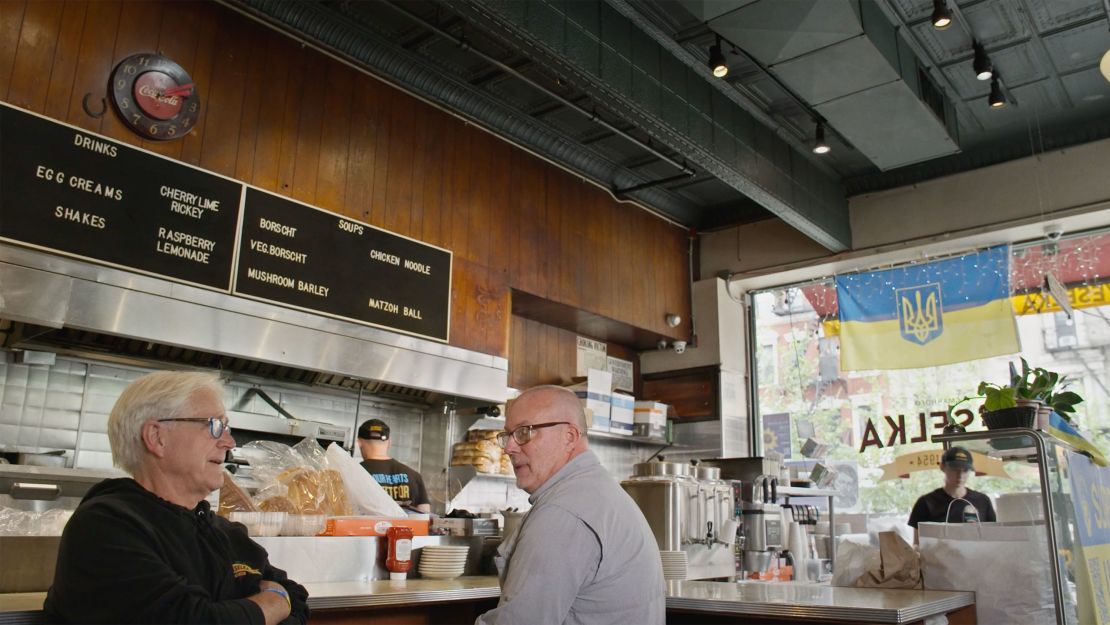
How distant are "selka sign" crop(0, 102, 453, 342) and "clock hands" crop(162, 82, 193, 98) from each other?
0.34 meters

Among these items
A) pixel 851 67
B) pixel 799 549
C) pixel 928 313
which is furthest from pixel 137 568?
pixel 928 313

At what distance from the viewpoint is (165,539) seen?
1.72 m

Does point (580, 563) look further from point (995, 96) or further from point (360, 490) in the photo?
point (995, 96)

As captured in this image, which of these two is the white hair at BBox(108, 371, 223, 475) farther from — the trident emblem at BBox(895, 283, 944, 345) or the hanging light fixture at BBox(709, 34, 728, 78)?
the trident emblem at BBox(895, 283, 944, 345)

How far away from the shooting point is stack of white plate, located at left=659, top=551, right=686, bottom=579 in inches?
136

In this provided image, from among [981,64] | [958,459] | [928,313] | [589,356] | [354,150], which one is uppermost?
[981,64]

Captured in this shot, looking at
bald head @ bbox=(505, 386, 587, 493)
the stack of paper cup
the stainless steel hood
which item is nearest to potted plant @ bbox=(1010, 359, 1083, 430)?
bald head @ bbox=(505, 386, 587, 493)

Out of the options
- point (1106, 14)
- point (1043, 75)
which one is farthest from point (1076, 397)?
point (1043, 75)

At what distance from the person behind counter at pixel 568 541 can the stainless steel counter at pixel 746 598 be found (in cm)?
66

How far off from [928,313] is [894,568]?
4036 millimetres

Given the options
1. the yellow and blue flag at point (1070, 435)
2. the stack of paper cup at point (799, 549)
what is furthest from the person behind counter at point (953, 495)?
the yellow and blue flag at point (1070, 435)

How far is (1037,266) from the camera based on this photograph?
652 cm

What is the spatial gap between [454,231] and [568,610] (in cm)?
380

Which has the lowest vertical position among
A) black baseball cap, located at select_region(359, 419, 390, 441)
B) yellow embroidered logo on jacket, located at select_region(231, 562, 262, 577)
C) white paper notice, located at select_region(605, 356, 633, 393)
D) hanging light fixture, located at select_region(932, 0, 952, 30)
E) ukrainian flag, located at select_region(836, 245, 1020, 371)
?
yellow embroidered logo on jacket, located at select_region(231, 562, 262, 577)
